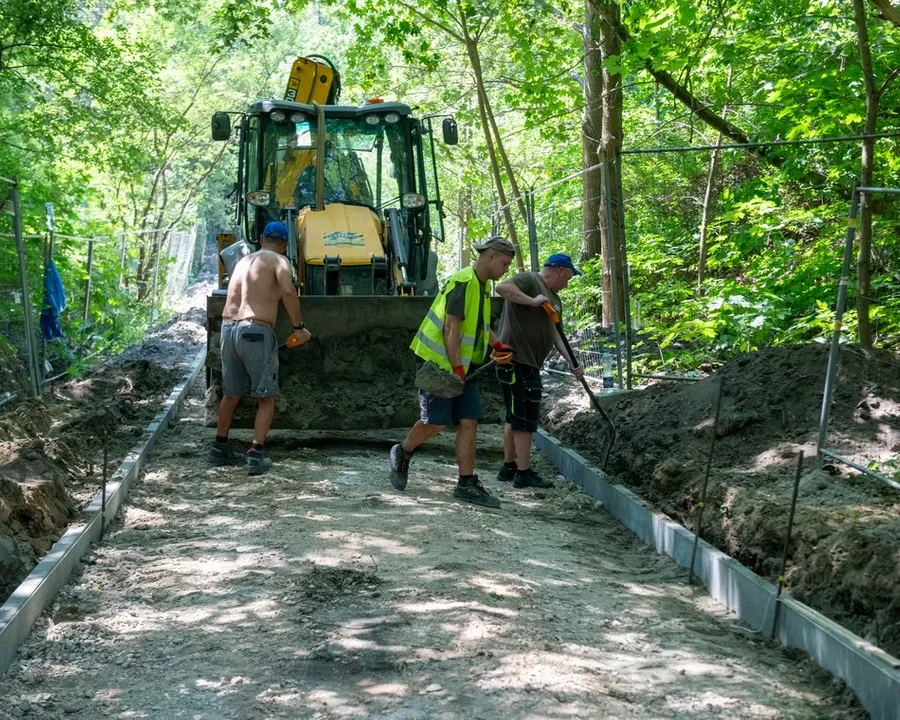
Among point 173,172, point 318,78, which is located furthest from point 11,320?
point 173,172

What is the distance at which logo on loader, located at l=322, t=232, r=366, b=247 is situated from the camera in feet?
37.0

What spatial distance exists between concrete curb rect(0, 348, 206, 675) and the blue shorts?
2.28 metres

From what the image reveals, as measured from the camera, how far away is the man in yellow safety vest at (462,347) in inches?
315

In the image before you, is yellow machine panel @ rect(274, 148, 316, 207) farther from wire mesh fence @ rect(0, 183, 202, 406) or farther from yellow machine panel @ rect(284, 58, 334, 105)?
wire mesh fence @ rect(0, 183, 202, 406)

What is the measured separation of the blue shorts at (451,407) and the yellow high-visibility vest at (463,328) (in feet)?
0.77

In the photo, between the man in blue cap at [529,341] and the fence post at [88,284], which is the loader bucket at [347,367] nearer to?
the man in blue cap at [529,341]

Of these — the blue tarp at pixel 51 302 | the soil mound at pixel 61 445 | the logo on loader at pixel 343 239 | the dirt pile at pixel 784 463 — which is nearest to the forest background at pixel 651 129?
the dirt pile at pixel 784 463

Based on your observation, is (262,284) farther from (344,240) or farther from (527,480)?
(527,480)

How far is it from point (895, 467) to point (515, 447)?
3134mm

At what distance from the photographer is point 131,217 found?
121ft

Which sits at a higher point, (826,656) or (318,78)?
(318,78)

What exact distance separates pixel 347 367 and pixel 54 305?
5649 millimetres

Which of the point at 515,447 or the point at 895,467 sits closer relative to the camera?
the point at 895,467

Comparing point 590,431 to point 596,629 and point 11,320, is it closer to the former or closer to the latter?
point 596,629
